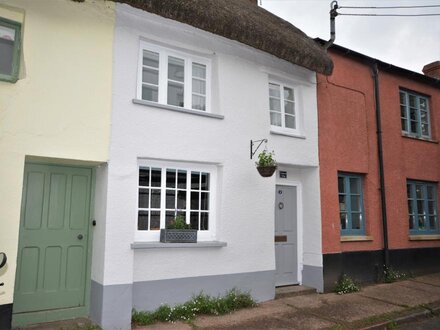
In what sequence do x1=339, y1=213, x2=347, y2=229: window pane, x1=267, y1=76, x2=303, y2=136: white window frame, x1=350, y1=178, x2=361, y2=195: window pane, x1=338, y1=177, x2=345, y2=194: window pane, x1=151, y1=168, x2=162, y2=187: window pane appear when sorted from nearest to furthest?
x1=151, y1=168, x2=162, y2=187: window pane < x1=267, y1=76, x2=303, y2=136: white window frame < x1=339, y1=213, x2=347, y2=229: window pane < x1=338, y1=177, x2=345, y2=194: window pane < x1=350, y1=178, x2=361, y2=195: window pane

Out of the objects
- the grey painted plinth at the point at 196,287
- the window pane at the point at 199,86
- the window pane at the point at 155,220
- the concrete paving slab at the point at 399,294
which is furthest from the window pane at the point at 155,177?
the concrete paving slab at the point at 399,294

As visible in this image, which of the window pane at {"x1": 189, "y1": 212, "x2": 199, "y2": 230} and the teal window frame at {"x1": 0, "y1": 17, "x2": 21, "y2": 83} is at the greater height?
the teal window frame at {"x1": 0, "y1": 17, "x2": 21, "y2": 83}

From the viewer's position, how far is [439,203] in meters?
10.9

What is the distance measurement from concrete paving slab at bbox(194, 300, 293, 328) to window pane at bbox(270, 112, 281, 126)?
3.65 meters

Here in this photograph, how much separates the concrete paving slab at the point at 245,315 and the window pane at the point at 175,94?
12.1 ft

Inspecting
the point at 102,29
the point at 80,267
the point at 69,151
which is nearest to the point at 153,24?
the point at 102,29

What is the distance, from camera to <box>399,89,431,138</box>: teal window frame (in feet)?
34.7

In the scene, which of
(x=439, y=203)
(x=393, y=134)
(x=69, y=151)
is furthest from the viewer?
(x=439, y=203)

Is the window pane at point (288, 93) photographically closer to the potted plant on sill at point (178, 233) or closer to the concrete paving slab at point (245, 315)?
the potted plant on sill at point (178, 233)

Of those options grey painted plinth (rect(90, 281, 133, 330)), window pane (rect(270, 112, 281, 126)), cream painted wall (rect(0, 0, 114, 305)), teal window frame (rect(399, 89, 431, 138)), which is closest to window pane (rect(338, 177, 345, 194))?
window pane (rect(270, 112, 281, 126))

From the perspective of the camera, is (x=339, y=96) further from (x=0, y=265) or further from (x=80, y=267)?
(x=0, y=265)

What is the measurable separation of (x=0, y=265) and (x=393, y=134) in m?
9.19

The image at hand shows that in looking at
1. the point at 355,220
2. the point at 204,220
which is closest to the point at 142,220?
the point at 204,220

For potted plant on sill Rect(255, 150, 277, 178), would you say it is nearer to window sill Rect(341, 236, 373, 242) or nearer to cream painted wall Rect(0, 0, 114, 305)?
cream painted wall Rect(0, 0, 114, 305)
